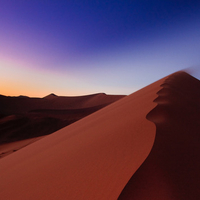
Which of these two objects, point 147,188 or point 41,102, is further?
point 41,102

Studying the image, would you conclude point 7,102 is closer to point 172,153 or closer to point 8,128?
point 8,128

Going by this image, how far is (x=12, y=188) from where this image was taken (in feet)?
5.85

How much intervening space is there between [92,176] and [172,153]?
25.3 inches

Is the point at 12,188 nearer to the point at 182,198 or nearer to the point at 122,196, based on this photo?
the point at 122,196

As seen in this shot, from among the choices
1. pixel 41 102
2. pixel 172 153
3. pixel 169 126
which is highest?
pixel 41 102

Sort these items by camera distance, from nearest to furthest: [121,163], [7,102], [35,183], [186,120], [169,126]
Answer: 1. [121,163]
2. [35,183]
3. [169,126]
4. [186,120]
5. [7,102]

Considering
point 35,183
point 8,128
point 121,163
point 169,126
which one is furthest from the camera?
point 8,128

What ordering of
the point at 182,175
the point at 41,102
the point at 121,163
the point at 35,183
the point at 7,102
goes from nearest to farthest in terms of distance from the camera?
the point at 182,175, the point at 121,163, the point at 35,183, the point at 7,102, the point at 41,102

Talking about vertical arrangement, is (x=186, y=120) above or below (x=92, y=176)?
above

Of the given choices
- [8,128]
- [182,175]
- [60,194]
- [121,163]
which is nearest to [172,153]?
[182,175]

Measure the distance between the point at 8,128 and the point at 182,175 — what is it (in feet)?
46.2

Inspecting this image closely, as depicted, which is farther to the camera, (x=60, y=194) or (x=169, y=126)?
(x=169, y=126)

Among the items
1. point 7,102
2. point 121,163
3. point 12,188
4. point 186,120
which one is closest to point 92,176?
point 121,163

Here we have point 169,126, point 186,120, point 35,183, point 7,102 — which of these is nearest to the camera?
point 35,183
